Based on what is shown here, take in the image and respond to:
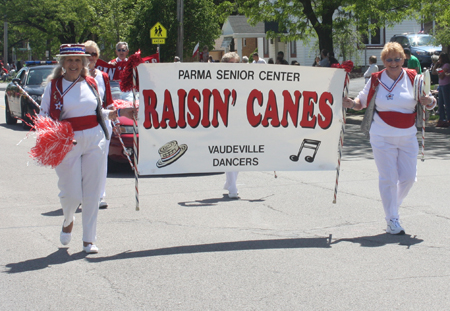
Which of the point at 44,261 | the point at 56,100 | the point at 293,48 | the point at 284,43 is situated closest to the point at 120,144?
A: the point at 56,100

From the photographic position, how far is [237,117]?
6570 millimetres

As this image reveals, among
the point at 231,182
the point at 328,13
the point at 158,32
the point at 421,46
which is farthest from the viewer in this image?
the point at 421,46

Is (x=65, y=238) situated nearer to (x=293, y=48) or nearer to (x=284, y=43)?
(x=284, y=43)

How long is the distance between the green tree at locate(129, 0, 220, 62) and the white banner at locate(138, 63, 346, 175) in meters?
24.0

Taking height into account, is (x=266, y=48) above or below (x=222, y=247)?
above

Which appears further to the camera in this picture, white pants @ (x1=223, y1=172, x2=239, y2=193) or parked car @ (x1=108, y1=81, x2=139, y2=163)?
parked car @ (x1=108, y1=81, x2=139, y2=163)

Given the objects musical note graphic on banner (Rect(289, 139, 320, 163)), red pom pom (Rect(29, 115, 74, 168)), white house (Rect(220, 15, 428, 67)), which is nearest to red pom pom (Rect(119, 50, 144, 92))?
red pom pom (Rect(29, 115, 74, 168))

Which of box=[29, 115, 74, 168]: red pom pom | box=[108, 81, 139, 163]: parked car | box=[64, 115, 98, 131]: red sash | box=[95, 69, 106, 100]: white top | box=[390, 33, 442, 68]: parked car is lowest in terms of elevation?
box=[108, 81, 139, 163]: parked car

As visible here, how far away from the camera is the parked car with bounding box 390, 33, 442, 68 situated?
104 feet

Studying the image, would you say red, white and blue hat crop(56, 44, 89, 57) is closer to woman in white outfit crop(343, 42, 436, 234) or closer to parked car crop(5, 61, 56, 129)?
woman in white outfit crop(343, 42, 436, 234)

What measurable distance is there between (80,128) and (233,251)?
1868mm

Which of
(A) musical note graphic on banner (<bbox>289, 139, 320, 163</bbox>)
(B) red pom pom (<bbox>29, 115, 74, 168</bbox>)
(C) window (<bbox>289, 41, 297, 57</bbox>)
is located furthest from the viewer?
(C) window (<bbox>289, 41, 297, 57</bbox>)

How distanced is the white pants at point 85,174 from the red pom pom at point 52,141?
0.14 m

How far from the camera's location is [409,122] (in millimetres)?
6434
